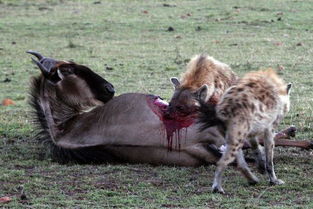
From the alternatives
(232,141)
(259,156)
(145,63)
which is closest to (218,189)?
(232,141)

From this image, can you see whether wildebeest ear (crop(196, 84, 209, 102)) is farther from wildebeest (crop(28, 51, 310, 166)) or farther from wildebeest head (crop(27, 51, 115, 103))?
wildebeest head (crop(27, 51, 115, 103))

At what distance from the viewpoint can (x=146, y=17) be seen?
17.1 meters

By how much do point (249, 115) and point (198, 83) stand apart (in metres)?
1.19

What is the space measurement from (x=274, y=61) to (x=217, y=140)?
568 centimetres

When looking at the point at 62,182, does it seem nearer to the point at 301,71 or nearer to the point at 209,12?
the point at 301,71

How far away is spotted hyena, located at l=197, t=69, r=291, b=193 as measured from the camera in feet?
17.4

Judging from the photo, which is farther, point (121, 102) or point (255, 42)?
point (255, 42)

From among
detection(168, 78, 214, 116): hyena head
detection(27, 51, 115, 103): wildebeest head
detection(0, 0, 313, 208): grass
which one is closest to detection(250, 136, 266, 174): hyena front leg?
detection(0, 0, 313, 208): grass

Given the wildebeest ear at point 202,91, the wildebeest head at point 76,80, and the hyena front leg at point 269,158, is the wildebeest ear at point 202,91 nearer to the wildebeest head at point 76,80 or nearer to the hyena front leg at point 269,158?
the hyena front leg at point 269,158

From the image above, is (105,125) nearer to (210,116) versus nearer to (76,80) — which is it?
(76,80)

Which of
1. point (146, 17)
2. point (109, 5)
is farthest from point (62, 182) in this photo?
point (109, 5)

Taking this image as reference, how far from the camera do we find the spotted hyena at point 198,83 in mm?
6238

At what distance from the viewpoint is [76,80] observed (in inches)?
288

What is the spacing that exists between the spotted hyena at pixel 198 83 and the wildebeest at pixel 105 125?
0.40 ft
